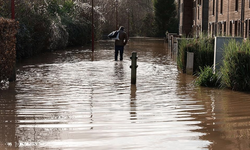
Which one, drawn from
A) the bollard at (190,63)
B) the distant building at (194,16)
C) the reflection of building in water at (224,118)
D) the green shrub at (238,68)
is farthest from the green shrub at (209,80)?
the distant building at (194,16)

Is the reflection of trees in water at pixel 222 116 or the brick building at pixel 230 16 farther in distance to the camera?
the brick building at pixel 230 16

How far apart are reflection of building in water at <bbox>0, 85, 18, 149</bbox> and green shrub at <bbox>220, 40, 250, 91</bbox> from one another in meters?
5.25

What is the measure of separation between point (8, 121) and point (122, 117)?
6.01ft

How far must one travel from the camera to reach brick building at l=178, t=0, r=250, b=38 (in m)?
26.5

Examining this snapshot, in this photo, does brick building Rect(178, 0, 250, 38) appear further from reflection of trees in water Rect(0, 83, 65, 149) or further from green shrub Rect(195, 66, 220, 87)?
reflection of trees in water Rect(0, 83, 65, 149)

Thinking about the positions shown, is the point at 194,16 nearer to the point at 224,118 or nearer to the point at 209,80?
the point at 209,80

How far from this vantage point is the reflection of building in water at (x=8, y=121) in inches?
229

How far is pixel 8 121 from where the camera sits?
7184mm

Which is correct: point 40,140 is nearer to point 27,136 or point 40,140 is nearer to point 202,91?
point 27,136

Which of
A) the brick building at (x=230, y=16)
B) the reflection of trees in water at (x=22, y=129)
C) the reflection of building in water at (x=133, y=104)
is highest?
the brick building at (x=230, y=16)

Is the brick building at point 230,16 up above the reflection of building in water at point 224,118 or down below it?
above

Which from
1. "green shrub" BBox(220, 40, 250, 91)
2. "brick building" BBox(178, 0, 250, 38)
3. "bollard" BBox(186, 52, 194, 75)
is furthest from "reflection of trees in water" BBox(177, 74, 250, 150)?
"brick building" BBox(178, 0, 250, 38)

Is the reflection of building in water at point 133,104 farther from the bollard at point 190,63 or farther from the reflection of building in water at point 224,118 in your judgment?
the bollard at point 190,63

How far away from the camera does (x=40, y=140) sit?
5.90 m
